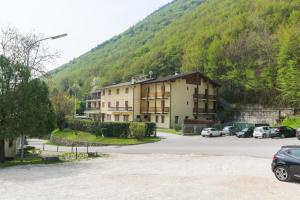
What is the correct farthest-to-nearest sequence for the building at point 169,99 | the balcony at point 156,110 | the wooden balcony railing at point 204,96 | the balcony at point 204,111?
1. the wooden balcony railing at point 204,96
2. the balcony at point 204,111
3. the building at point 169,99
4. the balcony at point 156,110

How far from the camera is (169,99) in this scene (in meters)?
72.0

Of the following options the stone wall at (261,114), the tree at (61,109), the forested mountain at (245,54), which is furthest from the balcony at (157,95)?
the tree at (61,109)

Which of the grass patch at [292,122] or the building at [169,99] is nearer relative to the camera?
the grass patch at [292,122]

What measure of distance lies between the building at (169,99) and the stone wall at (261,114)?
6001mm

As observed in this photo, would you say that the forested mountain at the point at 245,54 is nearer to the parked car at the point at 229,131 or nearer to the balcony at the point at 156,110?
the parked car at the point at 229,131

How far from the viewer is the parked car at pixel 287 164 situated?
16688mm

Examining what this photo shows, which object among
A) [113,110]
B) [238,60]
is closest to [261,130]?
[238,60]

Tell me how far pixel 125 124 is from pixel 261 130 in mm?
18161

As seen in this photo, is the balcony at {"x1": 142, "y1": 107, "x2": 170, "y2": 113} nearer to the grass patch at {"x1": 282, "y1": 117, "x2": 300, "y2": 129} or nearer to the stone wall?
the stone wall

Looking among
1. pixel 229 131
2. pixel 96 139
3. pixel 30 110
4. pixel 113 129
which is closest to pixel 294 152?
pixel 30 110

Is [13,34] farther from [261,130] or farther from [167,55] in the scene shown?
[167,55]

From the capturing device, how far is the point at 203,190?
1552cm

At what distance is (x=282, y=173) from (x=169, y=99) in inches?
2161

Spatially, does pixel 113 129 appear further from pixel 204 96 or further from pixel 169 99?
pixel 204 96
